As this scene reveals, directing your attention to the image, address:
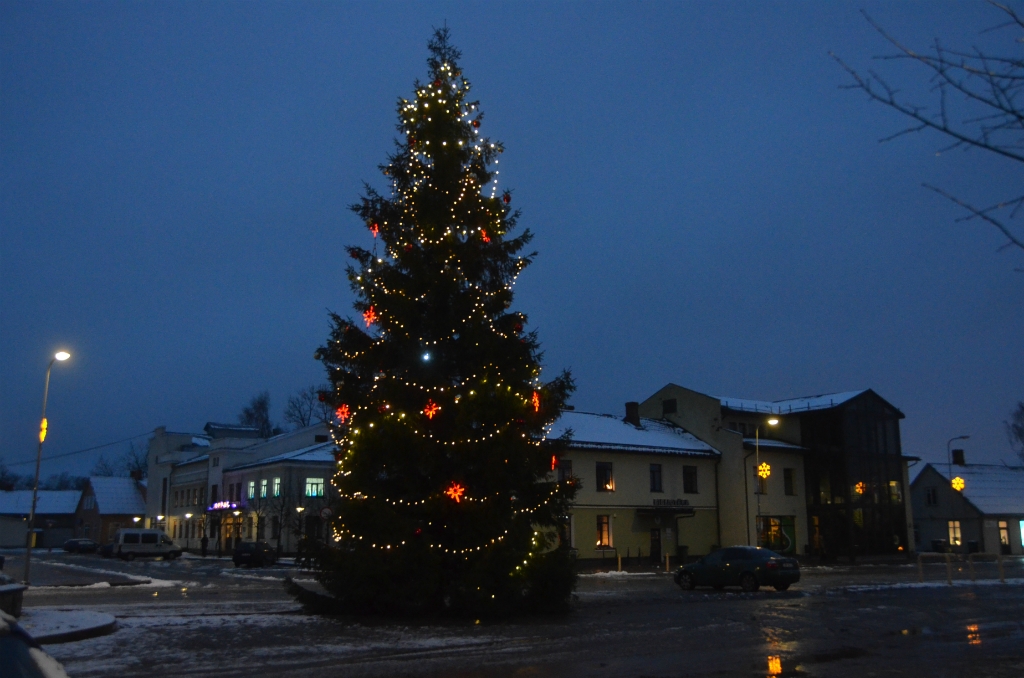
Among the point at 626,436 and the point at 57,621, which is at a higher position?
the point at 626,436

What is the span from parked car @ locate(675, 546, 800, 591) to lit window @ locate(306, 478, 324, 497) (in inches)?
1472

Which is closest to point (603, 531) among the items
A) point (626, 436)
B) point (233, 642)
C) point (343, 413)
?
point (626, 436)

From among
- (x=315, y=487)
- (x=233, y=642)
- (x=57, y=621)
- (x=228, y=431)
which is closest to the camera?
(x=233, y=642)

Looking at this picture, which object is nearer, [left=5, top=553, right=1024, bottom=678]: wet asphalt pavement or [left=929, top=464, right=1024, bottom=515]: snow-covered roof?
[left=5, top=553, right=1024, bottom=678]: wet asphalt pavement

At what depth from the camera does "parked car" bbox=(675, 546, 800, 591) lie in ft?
93.0

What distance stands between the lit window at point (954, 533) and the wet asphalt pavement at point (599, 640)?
173 ft

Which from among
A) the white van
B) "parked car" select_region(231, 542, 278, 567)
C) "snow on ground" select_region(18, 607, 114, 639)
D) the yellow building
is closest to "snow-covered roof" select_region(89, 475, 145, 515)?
the white van

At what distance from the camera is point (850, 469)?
58.5 metres

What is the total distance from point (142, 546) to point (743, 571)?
45.4m

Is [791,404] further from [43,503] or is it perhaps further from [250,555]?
[43,503]

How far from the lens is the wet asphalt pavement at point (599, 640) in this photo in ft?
39.7

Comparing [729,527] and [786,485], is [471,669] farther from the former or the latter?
[786,485]

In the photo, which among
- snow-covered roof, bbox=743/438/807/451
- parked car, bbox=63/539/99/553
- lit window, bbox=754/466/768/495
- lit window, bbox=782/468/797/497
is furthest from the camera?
parked car, bbox=63/539/99/553

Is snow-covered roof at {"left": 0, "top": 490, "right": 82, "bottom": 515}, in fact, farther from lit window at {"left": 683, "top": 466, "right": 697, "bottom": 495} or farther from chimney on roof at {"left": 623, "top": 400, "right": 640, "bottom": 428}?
lit window at {"left": 683, "top": 466, "right": 697, "bottom": 495}
